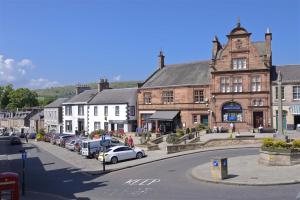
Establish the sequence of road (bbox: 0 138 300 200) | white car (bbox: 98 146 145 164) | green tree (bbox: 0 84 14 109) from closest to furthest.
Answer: road (bbox: 0 138 300 200), white car (bbox: 98 146 145 164), green tree (bbox: 0 84 14 109)

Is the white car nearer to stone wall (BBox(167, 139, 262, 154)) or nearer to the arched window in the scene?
stone wall (BBox(167, 139, 262, 154))

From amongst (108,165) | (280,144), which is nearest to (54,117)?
(108,165)

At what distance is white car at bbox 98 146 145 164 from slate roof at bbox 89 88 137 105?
2829cm

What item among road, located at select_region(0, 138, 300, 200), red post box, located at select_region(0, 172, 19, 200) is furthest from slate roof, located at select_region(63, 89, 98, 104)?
red post box, located at select_region(0, 172, 19, 200)

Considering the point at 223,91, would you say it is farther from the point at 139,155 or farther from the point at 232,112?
the point at 139,155

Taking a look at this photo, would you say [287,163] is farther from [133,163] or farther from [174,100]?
[174,100]

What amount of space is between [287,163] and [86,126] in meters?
51.0

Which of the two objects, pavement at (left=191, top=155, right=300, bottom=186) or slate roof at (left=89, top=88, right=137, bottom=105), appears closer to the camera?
pavement at (left=191, top=155, right=300, bottom=186)

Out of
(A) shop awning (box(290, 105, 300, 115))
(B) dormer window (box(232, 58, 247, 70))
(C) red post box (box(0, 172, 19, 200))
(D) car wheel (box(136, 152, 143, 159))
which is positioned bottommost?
(D) car wheel (box(136, 152, 143, 159))

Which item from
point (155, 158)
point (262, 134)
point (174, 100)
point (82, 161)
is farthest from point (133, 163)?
point (174, 100)

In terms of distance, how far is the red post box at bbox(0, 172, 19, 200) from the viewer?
53.2ft

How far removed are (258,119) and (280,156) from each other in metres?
27.1

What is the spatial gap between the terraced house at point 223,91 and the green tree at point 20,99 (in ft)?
301

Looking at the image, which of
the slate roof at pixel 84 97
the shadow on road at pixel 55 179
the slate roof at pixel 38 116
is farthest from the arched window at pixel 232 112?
the slate roof at pixel 38 116
